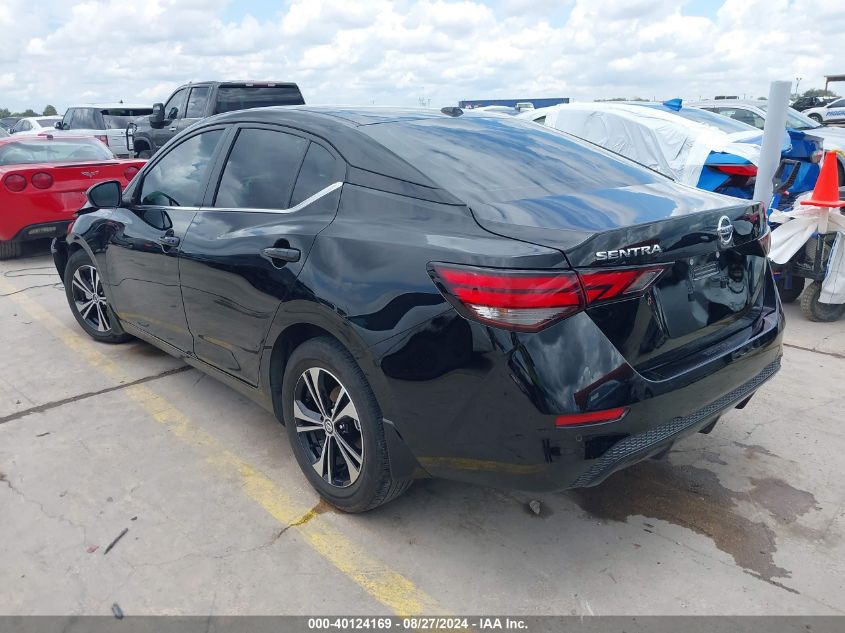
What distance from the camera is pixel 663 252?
238cm

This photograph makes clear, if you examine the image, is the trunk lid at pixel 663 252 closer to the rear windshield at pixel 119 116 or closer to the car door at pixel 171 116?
the car door at pixel 171 116

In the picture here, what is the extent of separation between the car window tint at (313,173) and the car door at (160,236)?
823mm

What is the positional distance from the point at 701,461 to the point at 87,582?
280 centimetres

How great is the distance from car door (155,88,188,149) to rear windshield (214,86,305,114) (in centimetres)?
117

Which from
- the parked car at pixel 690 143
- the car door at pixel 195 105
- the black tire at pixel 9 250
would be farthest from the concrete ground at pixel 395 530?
the car door at pixel 195 105

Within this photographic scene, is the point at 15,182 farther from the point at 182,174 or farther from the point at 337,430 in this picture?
the point at 337,430

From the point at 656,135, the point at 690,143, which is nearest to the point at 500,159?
the point at 690,143

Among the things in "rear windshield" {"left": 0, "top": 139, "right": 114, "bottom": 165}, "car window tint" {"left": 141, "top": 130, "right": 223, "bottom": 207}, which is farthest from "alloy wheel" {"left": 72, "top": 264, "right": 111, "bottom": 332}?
"rear windshield" {"left": 0, "top": 139, "right": 114, "bottom": 165}

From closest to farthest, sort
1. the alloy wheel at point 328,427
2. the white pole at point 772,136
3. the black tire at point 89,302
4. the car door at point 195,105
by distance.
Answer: the alloy wheel at point 328,427 → the black tire at point 89,302 → the white pole at point 772,136 → the car door at point 195,105

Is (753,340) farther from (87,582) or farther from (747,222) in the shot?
(87,582)

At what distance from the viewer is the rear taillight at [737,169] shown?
7.32 metres

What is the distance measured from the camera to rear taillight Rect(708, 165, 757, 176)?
7324 mm

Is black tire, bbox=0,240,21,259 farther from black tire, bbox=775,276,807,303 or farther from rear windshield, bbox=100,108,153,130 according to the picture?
black tire, bbox=775,276,807,303

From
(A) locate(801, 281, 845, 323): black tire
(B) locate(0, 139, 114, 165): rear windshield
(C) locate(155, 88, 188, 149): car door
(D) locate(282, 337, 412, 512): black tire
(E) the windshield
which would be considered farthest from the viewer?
(C) locate(155, 88, 188, 149): car door
